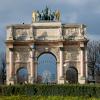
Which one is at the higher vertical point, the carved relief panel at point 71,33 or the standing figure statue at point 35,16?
the standing figure statue at point 35,16

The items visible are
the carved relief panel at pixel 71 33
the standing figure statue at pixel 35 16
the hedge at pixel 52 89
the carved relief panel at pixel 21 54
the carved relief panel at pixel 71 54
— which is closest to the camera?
the hedge at pixel 52 89

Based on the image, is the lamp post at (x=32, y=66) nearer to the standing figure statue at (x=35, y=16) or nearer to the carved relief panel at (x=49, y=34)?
the carved relief panel at (x=49, y=34)

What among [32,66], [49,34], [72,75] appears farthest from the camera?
[72,75]

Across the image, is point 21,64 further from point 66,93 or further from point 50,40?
point 66,93

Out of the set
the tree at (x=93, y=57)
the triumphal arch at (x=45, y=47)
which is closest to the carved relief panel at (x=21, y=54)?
the triumphal arch at (x=45, y=47)

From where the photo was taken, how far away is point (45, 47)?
76.0m

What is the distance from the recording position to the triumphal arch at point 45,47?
75250 millimetres

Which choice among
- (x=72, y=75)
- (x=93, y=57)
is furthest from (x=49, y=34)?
(x=72, y=75)

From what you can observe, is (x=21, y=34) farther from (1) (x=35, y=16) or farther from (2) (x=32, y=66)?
(2) (x=32, y=66)

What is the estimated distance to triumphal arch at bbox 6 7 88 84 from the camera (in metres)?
75.2

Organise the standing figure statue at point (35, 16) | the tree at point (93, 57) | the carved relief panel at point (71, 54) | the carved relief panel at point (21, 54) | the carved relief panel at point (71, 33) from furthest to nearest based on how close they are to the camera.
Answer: the tree at point (93, 57)
the standing figure statue at point (35, 16)
the carved relief panel at point (21, 54)
the carved relief panel at point (71, 33)
the carved relief panel at point (71, 54)

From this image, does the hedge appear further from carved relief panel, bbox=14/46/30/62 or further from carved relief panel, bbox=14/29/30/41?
carved relief panel, bbox=14/29/30/41

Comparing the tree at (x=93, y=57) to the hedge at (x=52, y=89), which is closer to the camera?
the hedge at (x=52, y=89)

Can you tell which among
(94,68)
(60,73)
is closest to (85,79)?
→ (60,73)
